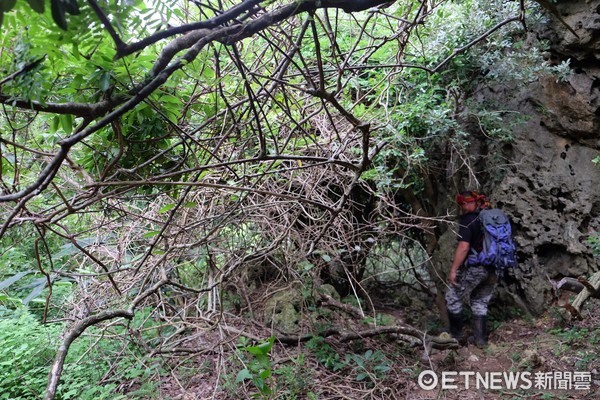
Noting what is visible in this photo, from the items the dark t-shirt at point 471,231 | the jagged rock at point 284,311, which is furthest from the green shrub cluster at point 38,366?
the dark t-shirt at point 471,231

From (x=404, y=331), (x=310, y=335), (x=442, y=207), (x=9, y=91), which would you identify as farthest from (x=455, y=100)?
(x=9, y=91)

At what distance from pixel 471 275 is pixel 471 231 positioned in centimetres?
49

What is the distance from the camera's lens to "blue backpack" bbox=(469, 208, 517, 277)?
4.63 metres

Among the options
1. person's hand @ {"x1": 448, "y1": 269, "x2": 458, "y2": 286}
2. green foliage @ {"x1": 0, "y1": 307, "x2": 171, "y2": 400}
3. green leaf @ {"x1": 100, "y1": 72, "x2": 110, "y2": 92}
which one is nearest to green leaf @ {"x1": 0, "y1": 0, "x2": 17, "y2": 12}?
Result: green leaf @ {"x1": 100, "y1": 72, "x2": 110, "y2": 92}

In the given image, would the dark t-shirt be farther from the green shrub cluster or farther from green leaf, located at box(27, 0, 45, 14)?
green leaf, located at box(27, 0, 45, 14)

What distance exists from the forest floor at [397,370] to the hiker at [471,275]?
361mm

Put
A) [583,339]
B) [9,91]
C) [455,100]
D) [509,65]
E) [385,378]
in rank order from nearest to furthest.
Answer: [9,91] < [385,378] < [583,339] < [509,65] < [455,100]

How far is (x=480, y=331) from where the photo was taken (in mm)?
4820

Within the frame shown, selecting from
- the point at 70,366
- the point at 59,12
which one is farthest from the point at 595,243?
the point at 70,366

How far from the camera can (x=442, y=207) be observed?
5.69 m

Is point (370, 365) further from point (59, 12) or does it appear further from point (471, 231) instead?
point (59, 12)

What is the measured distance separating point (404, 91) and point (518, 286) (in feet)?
8.72

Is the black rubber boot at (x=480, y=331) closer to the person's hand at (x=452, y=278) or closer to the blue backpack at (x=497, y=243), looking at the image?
the person's hand at (x=452, y=278)

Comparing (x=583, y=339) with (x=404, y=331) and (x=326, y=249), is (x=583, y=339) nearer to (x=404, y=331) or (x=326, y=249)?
(x=404, y=331)
